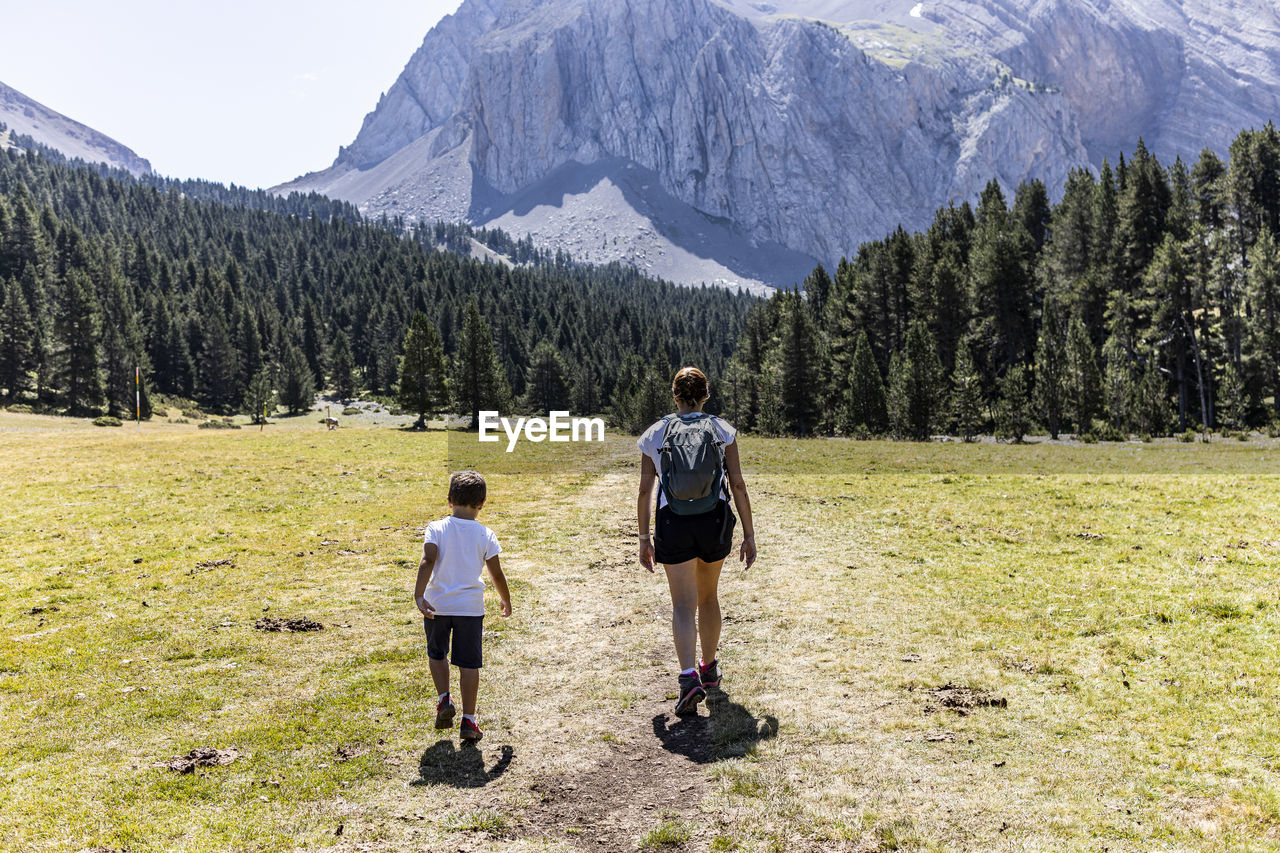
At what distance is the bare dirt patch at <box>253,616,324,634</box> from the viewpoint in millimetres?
12867

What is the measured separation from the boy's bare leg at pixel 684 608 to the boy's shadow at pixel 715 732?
0.64 m

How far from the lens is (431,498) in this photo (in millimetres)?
29016

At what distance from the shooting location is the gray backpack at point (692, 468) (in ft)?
28.6

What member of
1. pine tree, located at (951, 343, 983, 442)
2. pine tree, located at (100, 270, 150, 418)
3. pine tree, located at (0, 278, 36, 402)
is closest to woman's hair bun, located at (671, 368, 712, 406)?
pine tree, located at (951, 343, 983, 442)

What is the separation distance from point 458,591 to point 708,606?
3088mm

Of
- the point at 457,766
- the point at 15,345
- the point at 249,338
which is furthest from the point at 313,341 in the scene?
the point at 457,766

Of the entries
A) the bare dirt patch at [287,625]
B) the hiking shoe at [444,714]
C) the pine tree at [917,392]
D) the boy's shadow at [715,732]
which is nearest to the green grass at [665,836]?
the boy's shadow at [715,732]

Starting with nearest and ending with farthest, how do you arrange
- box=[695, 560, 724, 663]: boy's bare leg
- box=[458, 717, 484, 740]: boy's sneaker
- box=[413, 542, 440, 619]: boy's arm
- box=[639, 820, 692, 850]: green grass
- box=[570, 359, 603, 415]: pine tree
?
box=[639, 820, 692, 850]: green grass < box=[458, 717, 484, 740]: boy's sneaker < box=[413, 542, 440, 619]: boy's arm < box=[695, 560, 724, 663]: boy's bare leg < box=[570, 359, 603, 415]: pine tree

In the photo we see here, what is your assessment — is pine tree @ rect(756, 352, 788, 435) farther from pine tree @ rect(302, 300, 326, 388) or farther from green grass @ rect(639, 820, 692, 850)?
pine tree @ rect(302, 300, 326, 388)

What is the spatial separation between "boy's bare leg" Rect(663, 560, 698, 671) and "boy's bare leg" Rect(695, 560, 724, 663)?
0.18 meters

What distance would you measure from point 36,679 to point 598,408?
144470mm

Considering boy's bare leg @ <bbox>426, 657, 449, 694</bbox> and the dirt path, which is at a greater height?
boy's bare leg @ <bbox>426, 657, 449, 694</bbox>

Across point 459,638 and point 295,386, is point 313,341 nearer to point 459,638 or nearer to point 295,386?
point 295,386

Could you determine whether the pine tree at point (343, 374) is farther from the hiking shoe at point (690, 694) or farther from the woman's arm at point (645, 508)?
the hiking shoe at point (690, 694)
